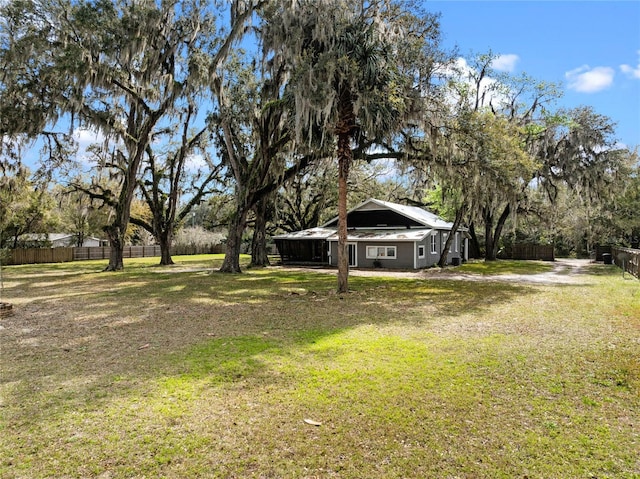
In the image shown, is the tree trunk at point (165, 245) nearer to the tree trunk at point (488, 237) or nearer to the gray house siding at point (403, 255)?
the gray house siding at point (403, 255)

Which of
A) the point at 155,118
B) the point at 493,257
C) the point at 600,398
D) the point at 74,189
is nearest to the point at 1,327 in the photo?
the point at 600,398

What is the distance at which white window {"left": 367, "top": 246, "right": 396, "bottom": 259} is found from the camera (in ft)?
76.5

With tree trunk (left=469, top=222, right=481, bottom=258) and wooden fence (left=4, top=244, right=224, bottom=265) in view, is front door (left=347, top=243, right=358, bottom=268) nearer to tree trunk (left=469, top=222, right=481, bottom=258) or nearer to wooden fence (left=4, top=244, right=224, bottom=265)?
tree trunk (left=469, top=222, right=481, bottom=258)

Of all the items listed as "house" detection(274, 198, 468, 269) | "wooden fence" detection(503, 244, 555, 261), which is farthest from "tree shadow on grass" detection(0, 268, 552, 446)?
"wooden fence" detection(503, 244, 555, 261)

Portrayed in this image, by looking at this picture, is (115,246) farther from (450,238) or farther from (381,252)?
(450,238)

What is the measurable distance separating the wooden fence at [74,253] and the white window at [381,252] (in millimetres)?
19863

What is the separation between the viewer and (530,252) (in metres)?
33.0

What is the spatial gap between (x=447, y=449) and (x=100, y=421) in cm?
313

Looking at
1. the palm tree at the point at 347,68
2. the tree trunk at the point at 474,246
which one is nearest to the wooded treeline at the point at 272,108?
the palm tree at the point at 347,68

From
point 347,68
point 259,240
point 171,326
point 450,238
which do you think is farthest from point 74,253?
point 347,68

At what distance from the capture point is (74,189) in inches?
898

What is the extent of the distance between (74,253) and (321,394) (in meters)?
35.4

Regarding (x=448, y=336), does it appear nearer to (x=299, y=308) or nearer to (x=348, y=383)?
(x=348, y=383)

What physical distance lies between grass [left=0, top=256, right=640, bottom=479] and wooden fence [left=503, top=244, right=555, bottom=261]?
82.5 ft
